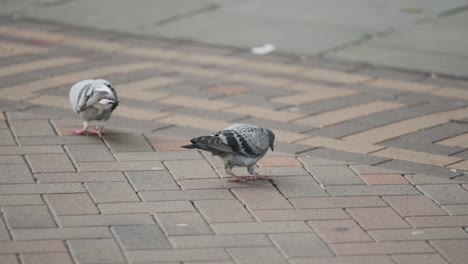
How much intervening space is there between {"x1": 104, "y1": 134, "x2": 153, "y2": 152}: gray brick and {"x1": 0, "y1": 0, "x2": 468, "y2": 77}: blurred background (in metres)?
2.54

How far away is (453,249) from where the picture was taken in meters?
5.05

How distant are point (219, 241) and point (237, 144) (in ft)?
2.63

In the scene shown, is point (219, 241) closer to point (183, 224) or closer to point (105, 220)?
point (183, 224)

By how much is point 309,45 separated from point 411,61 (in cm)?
92

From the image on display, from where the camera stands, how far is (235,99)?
7.65 metres

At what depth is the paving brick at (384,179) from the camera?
6.03 meters

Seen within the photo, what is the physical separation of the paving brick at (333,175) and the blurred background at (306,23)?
2.49 m

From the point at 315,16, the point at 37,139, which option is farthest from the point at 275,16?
the point at 37,139

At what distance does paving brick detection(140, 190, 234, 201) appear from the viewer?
567 centimetres

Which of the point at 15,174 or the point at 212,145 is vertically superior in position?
the point at 212,145

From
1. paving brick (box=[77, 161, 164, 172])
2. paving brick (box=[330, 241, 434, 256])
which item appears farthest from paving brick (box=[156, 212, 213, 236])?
paving brick (box=[77, 161, 164, 172])

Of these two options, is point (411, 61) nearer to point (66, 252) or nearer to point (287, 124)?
point (287, 124)

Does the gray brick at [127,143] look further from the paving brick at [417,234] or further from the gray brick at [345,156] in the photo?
the paving brick at [417,234]

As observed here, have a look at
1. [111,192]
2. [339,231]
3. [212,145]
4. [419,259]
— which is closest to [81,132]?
[111,192]
